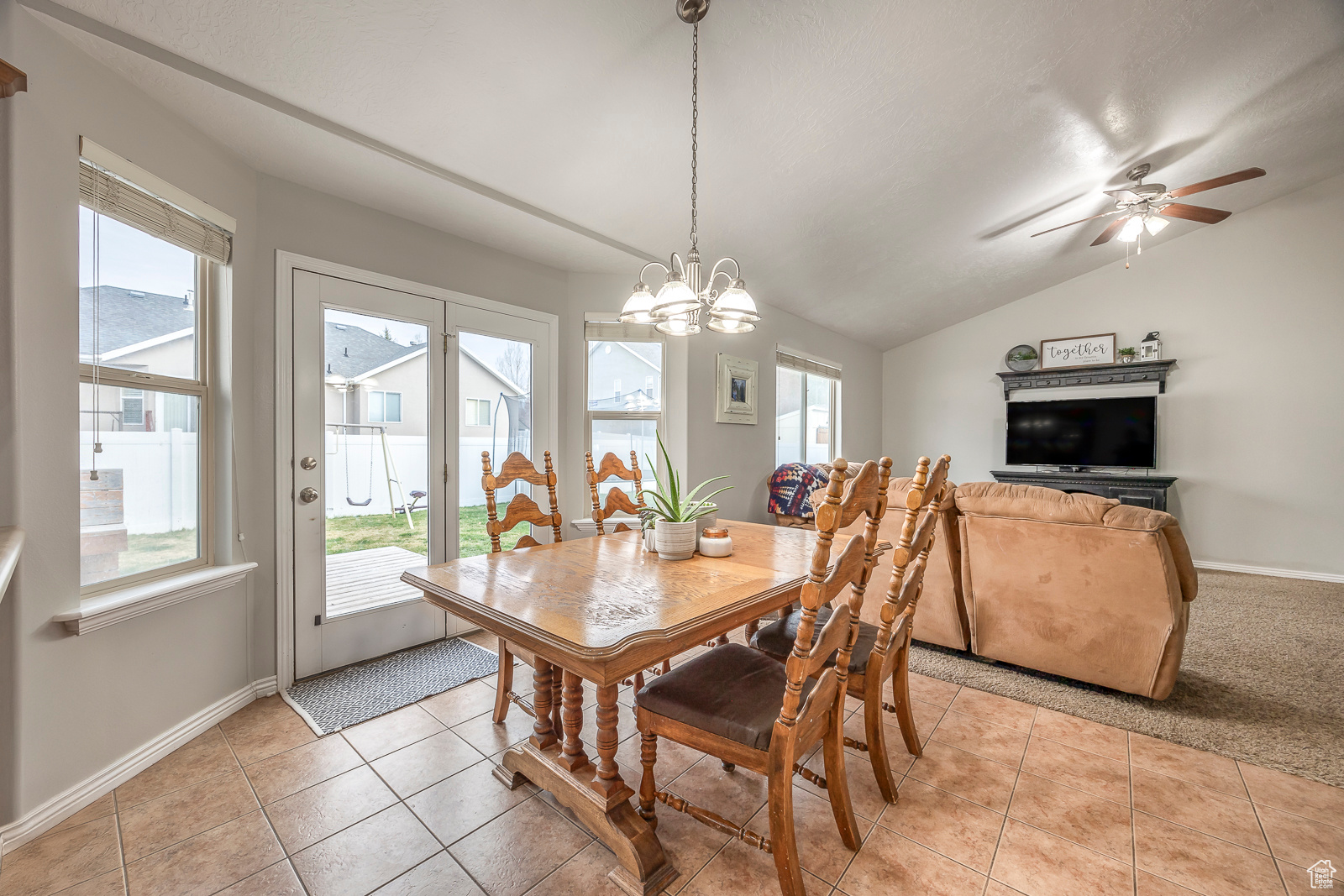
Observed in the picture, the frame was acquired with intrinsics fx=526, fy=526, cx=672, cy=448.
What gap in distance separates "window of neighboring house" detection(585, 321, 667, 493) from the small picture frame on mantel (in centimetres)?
451

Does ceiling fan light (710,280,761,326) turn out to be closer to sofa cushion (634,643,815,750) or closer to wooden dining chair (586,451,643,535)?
wooden dining chair (586,451,643,535)

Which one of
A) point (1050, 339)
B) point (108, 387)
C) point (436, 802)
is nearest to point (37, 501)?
point (108, 387)

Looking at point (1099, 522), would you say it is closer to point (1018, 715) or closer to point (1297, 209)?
point (1018, 715)

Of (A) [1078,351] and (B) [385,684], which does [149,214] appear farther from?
(A) [1078,351]

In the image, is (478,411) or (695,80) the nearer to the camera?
(695,80)

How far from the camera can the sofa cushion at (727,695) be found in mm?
1306

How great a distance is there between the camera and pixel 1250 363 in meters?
4.70

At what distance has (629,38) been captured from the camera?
197 cm

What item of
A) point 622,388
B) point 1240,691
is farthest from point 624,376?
point 1240,691

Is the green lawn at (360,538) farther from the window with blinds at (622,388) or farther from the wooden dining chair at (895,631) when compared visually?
the wooden dining chair at (895,631)

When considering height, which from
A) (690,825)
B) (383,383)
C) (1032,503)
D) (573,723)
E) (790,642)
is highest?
(383,383)

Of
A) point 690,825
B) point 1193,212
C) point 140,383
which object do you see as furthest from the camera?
point 1193,212

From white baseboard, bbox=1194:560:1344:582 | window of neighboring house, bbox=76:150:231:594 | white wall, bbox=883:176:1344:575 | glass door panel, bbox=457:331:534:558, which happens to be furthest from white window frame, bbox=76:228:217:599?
white baseboard, bbox=1194:560:1344:582

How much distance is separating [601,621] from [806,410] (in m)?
4.68
